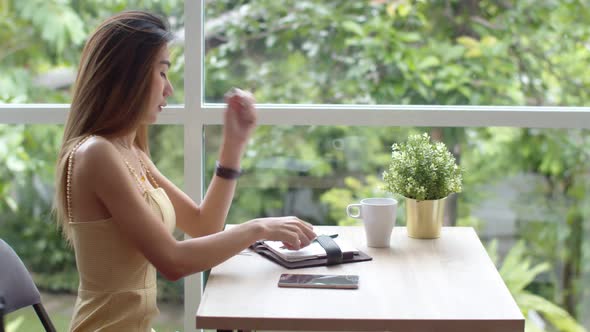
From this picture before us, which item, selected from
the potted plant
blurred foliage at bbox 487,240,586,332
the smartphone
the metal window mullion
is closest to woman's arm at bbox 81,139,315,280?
the smartphone

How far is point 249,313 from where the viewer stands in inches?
60.3

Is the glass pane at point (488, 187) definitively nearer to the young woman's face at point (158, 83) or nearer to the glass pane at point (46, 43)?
the glass pane at point (46, 43)

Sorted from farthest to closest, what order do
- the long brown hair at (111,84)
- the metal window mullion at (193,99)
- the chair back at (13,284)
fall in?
the metal window mullion at (193,99) < the chair back at (13,284) < the long brown hair at (111,84)

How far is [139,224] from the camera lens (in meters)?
1.71

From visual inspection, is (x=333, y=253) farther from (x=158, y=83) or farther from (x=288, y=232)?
(x=158, y=83)

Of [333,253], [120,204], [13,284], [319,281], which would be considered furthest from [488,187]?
[13,284]

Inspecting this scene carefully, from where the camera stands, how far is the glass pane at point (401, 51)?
2432 millimetres

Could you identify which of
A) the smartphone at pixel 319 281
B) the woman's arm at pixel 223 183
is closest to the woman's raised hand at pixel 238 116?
the woman's arm at pixel 223 183

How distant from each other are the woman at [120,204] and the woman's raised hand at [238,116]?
0.78 ft

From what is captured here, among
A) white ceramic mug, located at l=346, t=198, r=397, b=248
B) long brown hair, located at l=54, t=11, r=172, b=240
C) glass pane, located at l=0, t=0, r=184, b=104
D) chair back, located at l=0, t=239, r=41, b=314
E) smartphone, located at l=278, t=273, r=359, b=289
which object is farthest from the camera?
glass pane, located at l=0, t=0, r=184, b=104

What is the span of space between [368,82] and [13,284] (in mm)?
1255

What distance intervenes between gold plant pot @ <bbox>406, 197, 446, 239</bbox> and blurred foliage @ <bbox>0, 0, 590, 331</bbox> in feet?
1.19

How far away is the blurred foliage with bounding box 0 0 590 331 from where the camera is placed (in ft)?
8.00

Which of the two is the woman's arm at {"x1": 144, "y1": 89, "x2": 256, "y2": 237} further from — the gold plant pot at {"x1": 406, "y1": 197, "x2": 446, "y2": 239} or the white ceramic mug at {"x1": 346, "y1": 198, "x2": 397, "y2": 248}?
the gold plant pot at {"x1": 406, "y1": 197, "x2": 446, "y2": 239}
